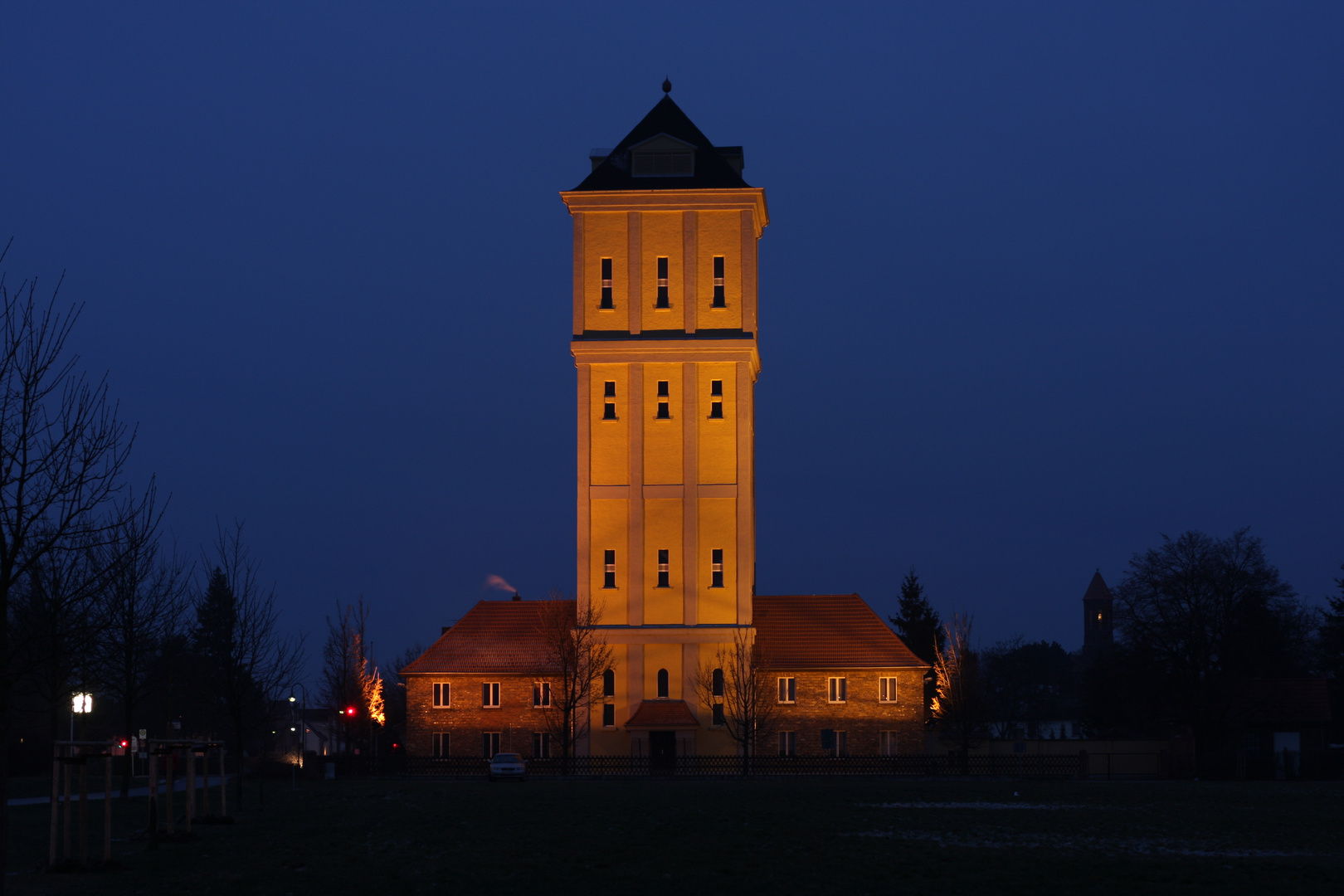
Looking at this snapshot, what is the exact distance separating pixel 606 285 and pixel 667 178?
665cm

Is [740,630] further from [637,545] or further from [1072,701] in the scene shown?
[1072,701]

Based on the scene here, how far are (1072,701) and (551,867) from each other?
168716 mm

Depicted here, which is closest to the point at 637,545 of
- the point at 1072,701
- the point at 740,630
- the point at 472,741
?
the point at 740,630

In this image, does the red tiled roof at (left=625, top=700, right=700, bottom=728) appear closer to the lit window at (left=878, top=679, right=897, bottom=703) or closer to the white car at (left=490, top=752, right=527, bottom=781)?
the lit window at (left=878, top=679, right=897, bottom=703)

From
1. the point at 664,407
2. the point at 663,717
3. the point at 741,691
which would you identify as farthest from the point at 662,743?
the point at 664,407

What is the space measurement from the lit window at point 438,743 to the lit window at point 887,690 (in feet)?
74.9

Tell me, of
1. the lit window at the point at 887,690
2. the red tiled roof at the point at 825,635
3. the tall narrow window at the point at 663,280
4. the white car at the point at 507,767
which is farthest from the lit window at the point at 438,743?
the tall narrow window at the point at 663,280

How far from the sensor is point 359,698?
75562mm

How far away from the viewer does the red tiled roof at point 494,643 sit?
2869 inches

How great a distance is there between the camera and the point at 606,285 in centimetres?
7219

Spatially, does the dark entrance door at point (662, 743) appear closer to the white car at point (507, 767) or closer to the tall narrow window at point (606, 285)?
the white car at point (507, 767)

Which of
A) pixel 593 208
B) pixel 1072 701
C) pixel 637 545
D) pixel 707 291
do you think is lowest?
pixel 1072 701

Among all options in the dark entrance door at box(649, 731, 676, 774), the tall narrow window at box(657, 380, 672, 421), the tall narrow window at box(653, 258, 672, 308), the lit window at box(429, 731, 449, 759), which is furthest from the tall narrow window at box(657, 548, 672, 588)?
the lit window at box(429, 731, 449, 759)

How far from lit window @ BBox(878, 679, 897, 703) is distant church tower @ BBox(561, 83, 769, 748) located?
26.0 ft
